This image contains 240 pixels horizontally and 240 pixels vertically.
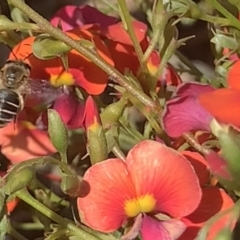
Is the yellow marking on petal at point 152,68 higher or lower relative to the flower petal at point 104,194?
higher

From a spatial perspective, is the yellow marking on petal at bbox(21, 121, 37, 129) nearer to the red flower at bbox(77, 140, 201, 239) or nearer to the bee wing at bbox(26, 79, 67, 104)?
the bee wing at bbox(26, 79, 67, 104)

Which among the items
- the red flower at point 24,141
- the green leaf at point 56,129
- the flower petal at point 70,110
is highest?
the green leaf at point 56,129

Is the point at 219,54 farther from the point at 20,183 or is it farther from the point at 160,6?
the point at 20,183

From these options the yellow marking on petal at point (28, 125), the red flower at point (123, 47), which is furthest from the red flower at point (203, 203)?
the yellow marking on petal at point (28, 125)

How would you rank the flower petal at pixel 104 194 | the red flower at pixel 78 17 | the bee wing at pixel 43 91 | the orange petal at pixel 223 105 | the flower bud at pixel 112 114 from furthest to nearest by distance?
the red flower at pixel 78 17 < the bee wing at pixel 43 91 < the flower bud at pixel 112 114 < the flower petal at pixel 104 194 < the orange petal at pixel 223 105

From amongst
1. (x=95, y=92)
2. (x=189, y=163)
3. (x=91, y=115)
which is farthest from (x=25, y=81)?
(x=189, y=163)

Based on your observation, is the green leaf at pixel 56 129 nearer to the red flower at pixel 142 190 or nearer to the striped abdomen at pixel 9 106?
the red flower at pixel 142 190

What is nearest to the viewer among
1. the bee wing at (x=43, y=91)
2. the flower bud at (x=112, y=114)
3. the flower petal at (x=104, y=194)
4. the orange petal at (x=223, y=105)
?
the orange petal at (x=223, y=105)
